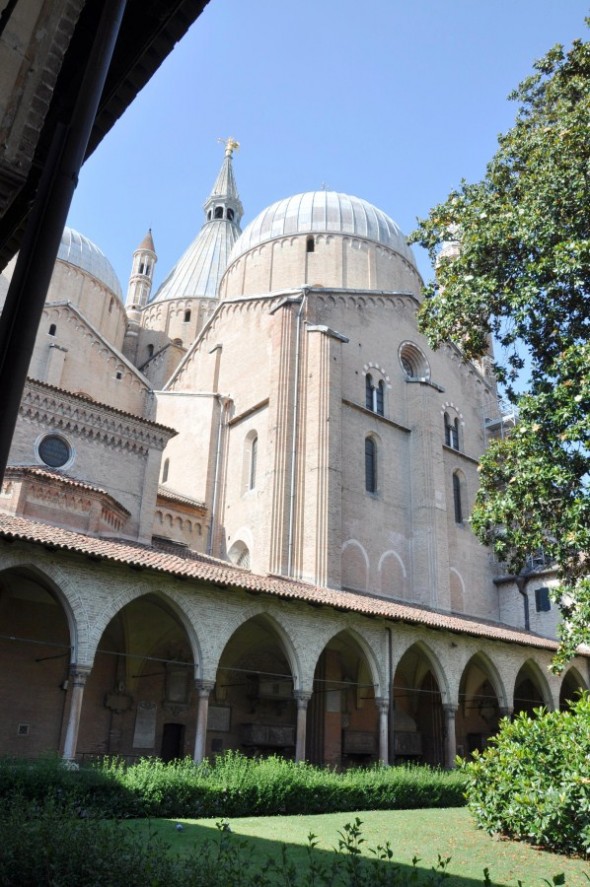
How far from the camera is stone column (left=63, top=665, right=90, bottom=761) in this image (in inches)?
517

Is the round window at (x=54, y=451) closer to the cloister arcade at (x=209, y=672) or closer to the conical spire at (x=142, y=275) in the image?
the cloister arcade at (x=209, y=672)

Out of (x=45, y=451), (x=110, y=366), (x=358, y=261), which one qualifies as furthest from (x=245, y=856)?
(x=358, y=261)

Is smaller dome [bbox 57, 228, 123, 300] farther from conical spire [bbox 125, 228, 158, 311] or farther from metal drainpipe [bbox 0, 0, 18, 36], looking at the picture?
metal drainpipe [bbox 0, 0, 18, 36]

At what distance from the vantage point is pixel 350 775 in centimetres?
1448

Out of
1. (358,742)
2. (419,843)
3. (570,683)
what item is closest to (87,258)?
(358,742)

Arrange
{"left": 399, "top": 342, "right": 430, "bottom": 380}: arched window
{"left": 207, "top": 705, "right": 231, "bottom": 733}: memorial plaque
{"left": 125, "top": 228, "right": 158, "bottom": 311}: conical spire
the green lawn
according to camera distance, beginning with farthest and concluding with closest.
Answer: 1. {"left": 125, "top": 228, "right": 158, "bottom": 311}: conical spire
2. {"left": 399, "top": 342, "right": 430, "bottom": 380}: arched window
3. {"left": 207, "top": 705, "right": 231, "bottom": 733}: memorial plaque
4. the green lawn

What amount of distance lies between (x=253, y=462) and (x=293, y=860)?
695 inches

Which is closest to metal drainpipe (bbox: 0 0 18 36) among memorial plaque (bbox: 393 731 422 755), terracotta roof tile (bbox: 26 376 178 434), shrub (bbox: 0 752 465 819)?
shrub (bbox: 0 752 465 819)

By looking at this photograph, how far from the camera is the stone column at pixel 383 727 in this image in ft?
59.0

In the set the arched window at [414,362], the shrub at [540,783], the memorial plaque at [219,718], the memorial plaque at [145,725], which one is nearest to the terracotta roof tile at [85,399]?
the memorial plaque at [145,725]

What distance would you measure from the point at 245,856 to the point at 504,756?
4.99 metres

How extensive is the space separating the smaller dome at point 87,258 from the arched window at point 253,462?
582 inches

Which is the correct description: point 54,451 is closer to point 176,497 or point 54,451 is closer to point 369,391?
point 176,497

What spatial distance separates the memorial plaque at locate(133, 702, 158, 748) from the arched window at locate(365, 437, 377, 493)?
10759 millimetres
